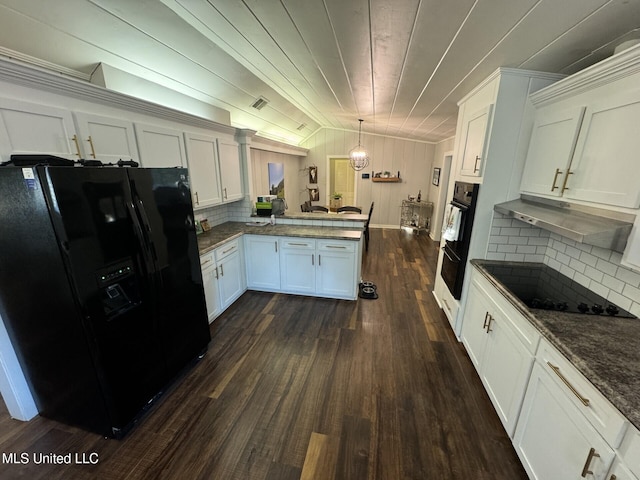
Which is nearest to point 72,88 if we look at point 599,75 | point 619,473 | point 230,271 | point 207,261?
point 207,261

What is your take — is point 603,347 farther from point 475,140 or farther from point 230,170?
point 230,170

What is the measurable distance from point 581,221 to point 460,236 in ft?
3.26

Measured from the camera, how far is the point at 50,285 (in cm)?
143

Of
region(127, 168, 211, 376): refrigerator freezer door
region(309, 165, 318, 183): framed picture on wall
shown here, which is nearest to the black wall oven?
region(127, 168, 211, 376): refrigerator freezer door

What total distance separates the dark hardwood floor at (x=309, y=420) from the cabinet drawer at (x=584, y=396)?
748mm

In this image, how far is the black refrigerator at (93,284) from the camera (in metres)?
1.34

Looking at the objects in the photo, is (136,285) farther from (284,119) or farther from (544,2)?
(284,119)

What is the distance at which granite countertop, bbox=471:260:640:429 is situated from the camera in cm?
92

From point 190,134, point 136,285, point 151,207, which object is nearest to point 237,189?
point 190,134

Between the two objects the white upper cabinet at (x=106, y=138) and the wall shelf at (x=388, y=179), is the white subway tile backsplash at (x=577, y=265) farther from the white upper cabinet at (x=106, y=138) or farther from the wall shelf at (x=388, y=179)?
the wall shelf at (x=388, y=179)

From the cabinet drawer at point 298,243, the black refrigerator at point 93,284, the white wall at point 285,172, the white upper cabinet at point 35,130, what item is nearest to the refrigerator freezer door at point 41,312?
the black refrigerator at point 93,284

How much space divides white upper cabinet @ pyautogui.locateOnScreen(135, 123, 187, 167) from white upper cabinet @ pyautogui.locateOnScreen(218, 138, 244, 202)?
0.61 m

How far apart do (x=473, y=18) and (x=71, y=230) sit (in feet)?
7.51

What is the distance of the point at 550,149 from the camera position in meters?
1.74
